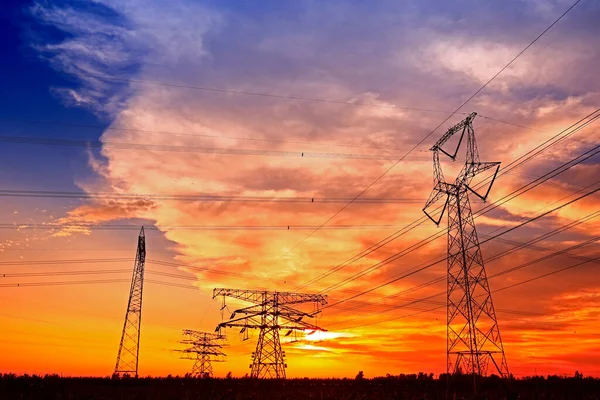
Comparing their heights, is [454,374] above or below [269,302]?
below

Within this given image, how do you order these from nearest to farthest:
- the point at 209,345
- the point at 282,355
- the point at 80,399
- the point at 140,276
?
the point at 80,399
the point at 282,355
the point at 140,276
the point at 209,345

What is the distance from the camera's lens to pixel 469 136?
41.3m

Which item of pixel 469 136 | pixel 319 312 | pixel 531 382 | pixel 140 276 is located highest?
pixel 469 136

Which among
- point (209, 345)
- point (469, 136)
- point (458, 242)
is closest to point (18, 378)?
point (458, 242)

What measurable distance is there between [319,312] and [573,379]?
96.2 feet

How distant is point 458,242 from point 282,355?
94.3 ft

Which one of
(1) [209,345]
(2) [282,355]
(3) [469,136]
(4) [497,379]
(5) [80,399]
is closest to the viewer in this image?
(5) [80,399]

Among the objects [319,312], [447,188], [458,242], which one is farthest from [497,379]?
[319,312]

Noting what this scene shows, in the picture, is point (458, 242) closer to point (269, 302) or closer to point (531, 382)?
point (531, 382)

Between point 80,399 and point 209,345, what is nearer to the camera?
point 80,399

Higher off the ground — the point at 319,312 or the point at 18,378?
the point at 319,312

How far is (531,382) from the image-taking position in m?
40.2

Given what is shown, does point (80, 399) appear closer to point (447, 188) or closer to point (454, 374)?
point (454, 374)

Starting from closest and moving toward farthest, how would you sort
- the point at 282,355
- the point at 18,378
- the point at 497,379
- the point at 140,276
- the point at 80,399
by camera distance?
the point at 80,399
the point at 18,378
the point at 497,379
the point at 282,355
the point at 140,276
